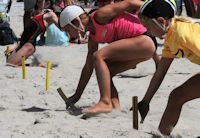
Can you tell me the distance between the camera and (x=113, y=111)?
215 inches

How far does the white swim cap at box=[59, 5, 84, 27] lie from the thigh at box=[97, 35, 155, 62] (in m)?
0.40

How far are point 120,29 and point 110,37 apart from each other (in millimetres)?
128

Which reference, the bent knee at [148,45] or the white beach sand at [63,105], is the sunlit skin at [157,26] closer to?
the white beach sand at [63,105]

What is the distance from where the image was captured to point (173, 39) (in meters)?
4.03

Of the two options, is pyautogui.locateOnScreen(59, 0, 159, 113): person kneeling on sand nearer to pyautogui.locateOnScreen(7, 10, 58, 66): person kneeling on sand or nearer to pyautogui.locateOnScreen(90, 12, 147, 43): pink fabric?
pyautogui.locateOnScreen(90, 12, 147, 43): pink fabric

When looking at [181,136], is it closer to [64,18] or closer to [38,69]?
[64,18]

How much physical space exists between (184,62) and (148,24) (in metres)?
5.09

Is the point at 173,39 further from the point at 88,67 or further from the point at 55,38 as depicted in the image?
the point at 55,38

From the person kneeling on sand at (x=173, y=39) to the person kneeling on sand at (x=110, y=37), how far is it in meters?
0.97

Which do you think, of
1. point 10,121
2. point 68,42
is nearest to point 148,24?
point 10,121

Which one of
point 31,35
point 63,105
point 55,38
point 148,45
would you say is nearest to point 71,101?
point 63,105

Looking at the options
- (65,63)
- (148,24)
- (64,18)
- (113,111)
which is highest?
(148,24)

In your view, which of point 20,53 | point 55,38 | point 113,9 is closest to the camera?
point 113,9

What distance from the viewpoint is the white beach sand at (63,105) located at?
14.6 ft
